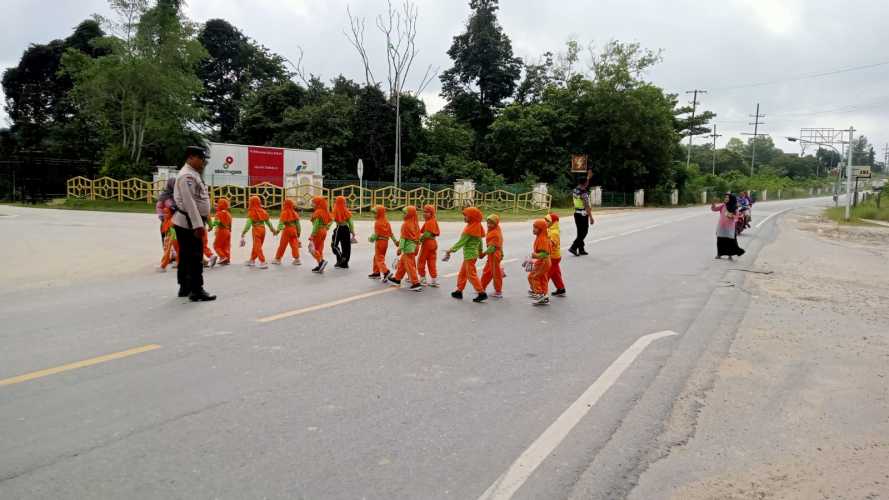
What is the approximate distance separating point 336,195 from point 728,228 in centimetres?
2213

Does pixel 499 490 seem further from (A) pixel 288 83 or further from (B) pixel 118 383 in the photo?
(A) pixel 288 83

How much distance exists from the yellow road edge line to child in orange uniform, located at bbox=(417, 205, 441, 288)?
13.9ft

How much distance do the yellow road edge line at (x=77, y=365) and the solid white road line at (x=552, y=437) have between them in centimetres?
361

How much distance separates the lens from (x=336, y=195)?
31703 millimetres

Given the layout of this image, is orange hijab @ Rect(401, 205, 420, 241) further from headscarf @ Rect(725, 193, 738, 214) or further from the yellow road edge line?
headscarf @ Rect(725, 193, 738, 214)

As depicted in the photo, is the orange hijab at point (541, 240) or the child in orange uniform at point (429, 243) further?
the child in orange uniform at point (429, 243)

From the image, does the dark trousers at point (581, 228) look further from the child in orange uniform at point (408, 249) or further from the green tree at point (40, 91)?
the green tree at point (40, 91)

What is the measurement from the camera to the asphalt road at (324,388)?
317 centimetres

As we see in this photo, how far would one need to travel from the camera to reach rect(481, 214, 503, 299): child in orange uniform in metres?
8.16

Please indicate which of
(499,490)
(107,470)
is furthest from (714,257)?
(107,470)

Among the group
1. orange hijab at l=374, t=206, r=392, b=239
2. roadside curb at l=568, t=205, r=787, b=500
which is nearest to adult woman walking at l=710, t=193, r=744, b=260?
roadside curb at l=568, t=205, r=787, b=500

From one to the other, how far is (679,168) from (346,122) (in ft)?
112

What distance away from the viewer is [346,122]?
129 feet

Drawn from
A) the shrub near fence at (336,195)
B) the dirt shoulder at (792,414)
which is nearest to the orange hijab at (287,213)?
the dirt shoulder at (792,414)
